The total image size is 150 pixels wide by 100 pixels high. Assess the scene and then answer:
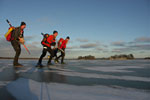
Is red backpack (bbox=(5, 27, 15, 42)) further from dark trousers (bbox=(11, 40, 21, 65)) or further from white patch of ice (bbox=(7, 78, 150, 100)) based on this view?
white patch of ice (bbox=(7, 78, 150, 100))

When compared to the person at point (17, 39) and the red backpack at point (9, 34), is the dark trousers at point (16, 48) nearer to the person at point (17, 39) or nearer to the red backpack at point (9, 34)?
the person at point (17, 39)

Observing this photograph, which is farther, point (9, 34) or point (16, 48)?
point (16, 48)

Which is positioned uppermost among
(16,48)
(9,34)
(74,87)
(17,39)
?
(9,34)

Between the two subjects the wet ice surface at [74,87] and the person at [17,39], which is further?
the person at [17,39]

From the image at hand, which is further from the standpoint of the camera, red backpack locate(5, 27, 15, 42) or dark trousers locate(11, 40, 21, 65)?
dark trousers locate(11, 40, 21, 65)

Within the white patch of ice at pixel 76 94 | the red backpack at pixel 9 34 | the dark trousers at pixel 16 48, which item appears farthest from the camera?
the dark trousers at pixel 16 48

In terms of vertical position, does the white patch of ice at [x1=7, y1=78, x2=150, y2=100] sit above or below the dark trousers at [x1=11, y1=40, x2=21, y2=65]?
below

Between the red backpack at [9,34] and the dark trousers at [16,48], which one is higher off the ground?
the red backpack at [9,34]

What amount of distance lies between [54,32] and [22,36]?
167 cm

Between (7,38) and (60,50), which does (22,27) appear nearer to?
(7,38)

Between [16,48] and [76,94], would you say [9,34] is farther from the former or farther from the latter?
[76,94]

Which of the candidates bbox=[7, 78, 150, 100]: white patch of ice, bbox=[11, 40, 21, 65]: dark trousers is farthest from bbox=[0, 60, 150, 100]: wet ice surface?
bbox=[11, 40, 21, 65]: dark trousers

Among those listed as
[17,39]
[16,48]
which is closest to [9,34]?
[17,39]

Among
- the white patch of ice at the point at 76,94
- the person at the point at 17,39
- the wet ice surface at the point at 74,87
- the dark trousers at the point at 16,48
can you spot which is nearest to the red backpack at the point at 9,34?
the person at the point at 17,39
